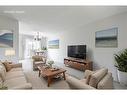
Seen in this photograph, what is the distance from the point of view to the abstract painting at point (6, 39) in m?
4.90

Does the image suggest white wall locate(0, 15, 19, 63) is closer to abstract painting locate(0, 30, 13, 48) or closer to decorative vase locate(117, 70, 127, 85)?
abstract painting locate(0, 30, 13, 48)

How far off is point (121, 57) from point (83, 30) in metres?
2.46

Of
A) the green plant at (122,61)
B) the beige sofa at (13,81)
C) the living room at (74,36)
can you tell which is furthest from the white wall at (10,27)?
the green plant at (122,61)

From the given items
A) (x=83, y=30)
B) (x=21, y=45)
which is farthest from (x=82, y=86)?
(x=21, y=45)

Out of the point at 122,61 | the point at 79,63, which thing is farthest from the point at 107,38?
the point at 79,63

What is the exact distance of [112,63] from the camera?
13.5 ft

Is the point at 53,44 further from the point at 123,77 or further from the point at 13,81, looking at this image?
the point at 13,81

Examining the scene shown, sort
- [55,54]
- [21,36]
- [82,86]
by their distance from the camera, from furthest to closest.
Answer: [21,36]
[55,54]
[82,86]

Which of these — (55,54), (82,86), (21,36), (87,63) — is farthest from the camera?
(21,36)

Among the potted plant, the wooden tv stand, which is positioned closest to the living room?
the wooden tv stand

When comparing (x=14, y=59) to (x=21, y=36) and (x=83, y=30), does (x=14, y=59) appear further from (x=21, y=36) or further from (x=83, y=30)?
(x=21, y=36)

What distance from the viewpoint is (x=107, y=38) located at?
427 centimetres

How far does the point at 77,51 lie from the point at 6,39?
3166 millimetres
